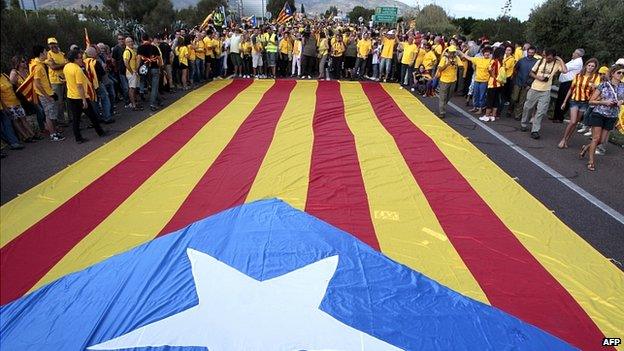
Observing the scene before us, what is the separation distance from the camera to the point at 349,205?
4676 mm

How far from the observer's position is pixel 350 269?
3393 millimetres

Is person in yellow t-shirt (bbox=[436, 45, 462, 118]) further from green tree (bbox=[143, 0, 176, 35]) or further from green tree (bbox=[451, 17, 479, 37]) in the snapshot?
green tree (bbox=[143, 0, 176, 35])

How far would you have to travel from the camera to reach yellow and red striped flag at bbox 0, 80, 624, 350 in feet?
11.2

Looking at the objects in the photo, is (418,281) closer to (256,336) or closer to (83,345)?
(256,336)

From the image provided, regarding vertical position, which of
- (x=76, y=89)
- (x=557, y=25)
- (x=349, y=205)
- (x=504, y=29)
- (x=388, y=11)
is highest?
(x=388, y=11)

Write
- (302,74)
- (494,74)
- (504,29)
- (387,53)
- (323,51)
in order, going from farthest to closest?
(504,29)
(302,74)
(323,51)
(387,53)
(494,74)

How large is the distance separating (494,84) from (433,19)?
32.0 m

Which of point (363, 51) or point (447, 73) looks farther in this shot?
point (363, 51)

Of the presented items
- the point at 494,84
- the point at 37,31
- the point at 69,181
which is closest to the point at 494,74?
the point at 494,84

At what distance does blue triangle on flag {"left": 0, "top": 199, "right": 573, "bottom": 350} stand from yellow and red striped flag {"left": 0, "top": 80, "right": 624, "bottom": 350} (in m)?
0.28

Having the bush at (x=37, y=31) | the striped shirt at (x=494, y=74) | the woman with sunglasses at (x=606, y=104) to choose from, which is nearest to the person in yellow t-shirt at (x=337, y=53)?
the striped shirt at (x=494, y=74)

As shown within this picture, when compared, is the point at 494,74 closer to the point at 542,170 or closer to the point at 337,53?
the point at 542,170

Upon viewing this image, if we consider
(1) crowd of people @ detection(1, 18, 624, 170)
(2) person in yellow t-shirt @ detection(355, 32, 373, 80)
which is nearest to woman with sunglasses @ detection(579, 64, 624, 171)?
(1) crowd of people @ detection(1, 18, 624, 170)

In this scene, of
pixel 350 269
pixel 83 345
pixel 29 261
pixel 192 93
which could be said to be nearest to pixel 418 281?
pixel 350 269
